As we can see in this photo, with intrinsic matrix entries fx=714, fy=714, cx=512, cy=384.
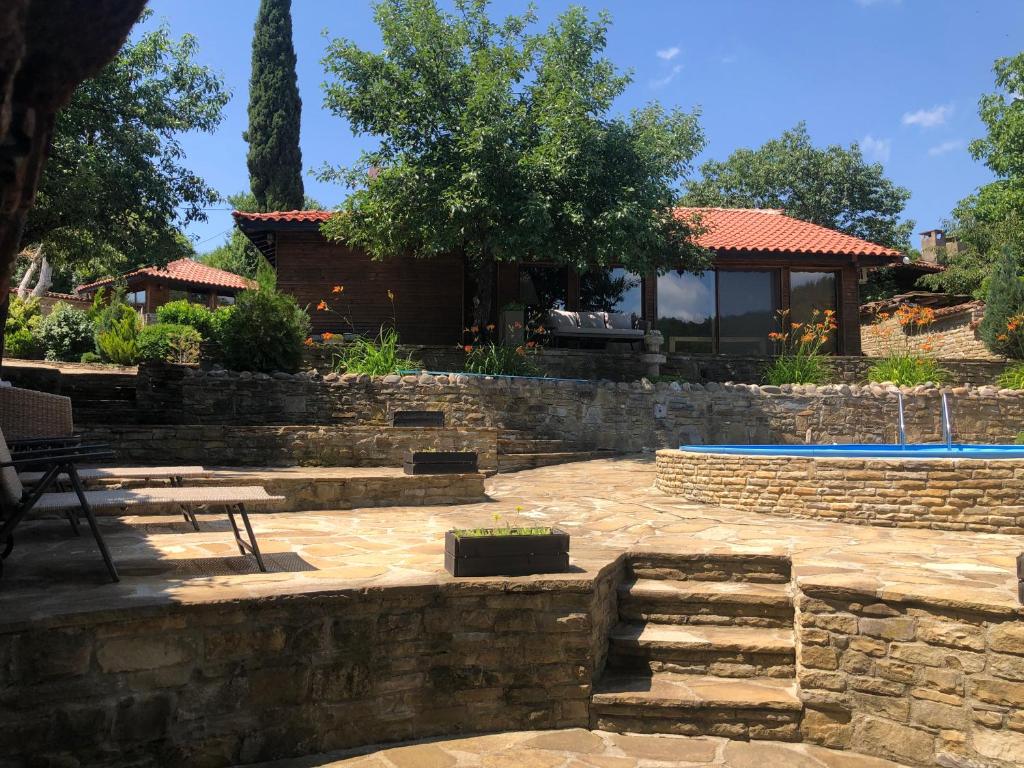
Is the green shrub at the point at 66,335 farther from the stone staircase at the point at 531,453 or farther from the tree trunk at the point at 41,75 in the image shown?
the tree trunk at the point at 41,75

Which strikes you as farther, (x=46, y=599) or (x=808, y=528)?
(x=808, y=528)

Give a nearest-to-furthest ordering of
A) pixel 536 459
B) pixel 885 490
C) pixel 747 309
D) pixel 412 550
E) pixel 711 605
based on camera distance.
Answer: pixel 711 605
pixel 412 550
pixel 885 490
pixel 536 459
pixel 747 309

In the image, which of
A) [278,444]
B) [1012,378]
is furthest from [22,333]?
[1012,378]

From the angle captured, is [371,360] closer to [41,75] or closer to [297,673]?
[297,673]

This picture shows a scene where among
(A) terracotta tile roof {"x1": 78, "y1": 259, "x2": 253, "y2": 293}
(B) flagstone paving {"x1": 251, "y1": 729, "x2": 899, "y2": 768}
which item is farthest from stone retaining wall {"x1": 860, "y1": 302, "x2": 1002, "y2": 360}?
(A) terracotta tile roof {"x1": 78, "y1": 259, "x2": 253, "y2": 293}

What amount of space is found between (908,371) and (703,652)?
10985 mm

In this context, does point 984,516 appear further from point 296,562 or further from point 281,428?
point 281,428

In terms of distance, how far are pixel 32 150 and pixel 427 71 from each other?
36.8ft

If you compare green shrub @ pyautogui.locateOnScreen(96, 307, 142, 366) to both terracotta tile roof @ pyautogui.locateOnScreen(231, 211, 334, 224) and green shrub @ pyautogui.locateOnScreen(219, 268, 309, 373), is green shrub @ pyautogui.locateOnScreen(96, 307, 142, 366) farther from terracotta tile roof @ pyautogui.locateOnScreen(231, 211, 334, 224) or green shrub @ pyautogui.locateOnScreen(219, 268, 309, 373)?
green shrub @ pyautogui.locateOnScreen(219, 268, 309, 373)

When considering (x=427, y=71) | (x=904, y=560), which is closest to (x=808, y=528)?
(x=904, y=560)

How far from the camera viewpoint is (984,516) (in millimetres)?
6105

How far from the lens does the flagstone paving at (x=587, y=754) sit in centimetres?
333

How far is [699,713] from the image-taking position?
3760 mm

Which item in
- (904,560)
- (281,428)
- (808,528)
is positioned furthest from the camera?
(281,428)
